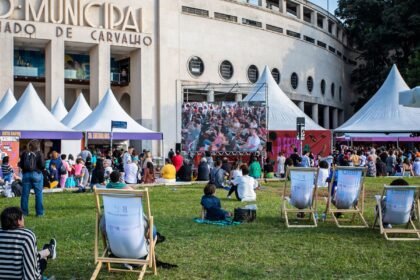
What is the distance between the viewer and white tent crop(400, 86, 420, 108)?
9.65 meters

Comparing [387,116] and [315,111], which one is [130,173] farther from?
[315,111]

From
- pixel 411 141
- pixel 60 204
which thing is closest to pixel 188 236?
pixel 60 204

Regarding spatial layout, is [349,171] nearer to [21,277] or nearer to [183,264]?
[183,264]

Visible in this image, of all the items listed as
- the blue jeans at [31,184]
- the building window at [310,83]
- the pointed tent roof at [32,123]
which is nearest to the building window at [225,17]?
the building window at [310,83]

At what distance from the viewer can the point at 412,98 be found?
9766 millimetres

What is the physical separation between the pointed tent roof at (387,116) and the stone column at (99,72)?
52.0 ft

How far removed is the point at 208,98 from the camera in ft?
139

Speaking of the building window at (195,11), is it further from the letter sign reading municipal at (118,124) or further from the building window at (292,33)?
the letter sign reading municipal at (118,124)

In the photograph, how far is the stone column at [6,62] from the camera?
33.0m

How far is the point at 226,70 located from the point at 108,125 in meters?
21.1

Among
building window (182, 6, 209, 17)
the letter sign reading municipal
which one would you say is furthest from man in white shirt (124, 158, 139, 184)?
building window (182, 6, 209, 17)

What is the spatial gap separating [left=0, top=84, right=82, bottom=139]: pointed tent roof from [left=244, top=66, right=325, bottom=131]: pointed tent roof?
1066cm

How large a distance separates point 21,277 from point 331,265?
383 centimetres

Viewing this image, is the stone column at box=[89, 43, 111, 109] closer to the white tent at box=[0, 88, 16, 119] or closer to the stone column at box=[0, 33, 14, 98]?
the stone column at box=[0, 33, 14, 98]
